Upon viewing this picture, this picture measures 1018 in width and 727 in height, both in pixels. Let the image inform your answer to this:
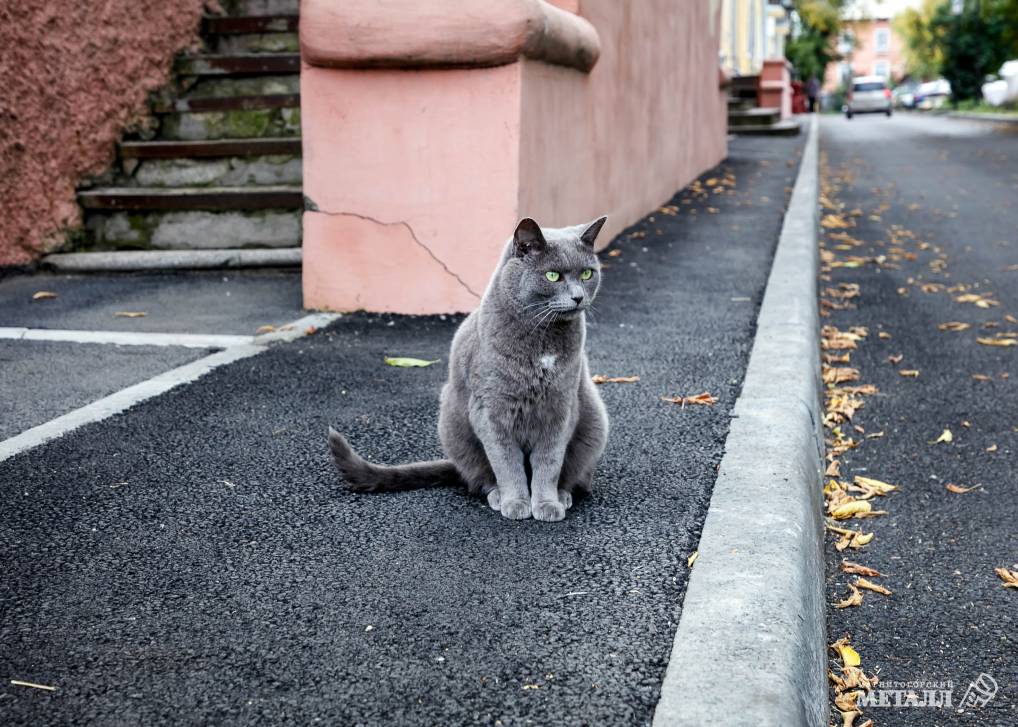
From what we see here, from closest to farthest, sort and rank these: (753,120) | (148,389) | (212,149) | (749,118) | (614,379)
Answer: (148,389)
(614,379)
(212,149)
(749,118)
(753,120)

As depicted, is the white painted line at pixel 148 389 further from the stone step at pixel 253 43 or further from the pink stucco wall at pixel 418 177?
the stone step at pixel 253 43

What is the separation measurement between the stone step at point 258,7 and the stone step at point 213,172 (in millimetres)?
1820

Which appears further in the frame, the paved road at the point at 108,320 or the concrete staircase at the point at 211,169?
the concrete staircase at the point at 211,169

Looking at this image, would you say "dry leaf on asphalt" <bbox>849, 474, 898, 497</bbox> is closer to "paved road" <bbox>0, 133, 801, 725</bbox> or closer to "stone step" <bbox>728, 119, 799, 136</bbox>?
"paved road" <bbox>0, 133, 801, 725</bbox>

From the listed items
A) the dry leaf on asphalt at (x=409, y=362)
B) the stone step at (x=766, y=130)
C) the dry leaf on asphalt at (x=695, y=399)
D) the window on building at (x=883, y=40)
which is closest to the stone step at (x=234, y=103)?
the dry leaf on asphalt at (x=409, y=362)

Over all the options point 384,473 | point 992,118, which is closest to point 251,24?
point 384,473

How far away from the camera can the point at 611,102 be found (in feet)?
25.8

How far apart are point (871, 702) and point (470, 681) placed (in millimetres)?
1007

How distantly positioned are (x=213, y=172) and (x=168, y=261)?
0.81m

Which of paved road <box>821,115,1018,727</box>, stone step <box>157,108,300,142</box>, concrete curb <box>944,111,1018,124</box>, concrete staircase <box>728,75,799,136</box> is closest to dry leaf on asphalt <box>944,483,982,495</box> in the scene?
paved road <box>821,115,1018,727</box>

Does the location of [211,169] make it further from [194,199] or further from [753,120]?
[753,120]

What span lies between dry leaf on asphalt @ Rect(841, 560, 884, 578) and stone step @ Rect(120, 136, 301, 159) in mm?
5032

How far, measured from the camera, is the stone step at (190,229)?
6.80 m

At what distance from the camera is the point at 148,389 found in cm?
399
